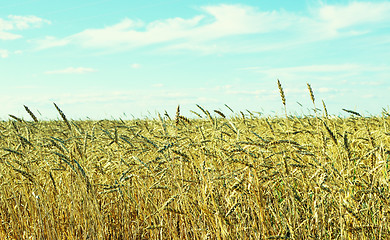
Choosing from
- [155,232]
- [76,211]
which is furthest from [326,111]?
[76,211]

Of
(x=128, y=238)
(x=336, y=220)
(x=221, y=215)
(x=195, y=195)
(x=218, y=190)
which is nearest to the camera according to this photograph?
(x=221, y=215)

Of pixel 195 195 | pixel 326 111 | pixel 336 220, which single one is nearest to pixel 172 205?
pixel 195 195

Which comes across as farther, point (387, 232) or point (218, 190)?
point (218, 190)

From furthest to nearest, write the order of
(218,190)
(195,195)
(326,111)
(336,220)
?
(195,195)
(218,190)
(336,220)
(326,111)

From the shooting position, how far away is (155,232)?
2303 millimetres

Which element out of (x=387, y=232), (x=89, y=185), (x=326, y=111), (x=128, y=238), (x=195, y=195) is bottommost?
(x=128, y=238)

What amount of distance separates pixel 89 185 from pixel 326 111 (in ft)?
4.67

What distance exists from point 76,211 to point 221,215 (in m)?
1.31

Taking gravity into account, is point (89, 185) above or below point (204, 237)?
above

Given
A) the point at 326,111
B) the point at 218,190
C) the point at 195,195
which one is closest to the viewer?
the point at 326,111

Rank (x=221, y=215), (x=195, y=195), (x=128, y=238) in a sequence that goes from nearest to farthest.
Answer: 1. (x=221, y=215)
2. (x=195, y=195)
3. (x=128, y=238)

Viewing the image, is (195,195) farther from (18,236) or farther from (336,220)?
(18,236)

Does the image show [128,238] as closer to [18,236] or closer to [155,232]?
[155,232]

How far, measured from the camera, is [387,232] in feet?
6.06
